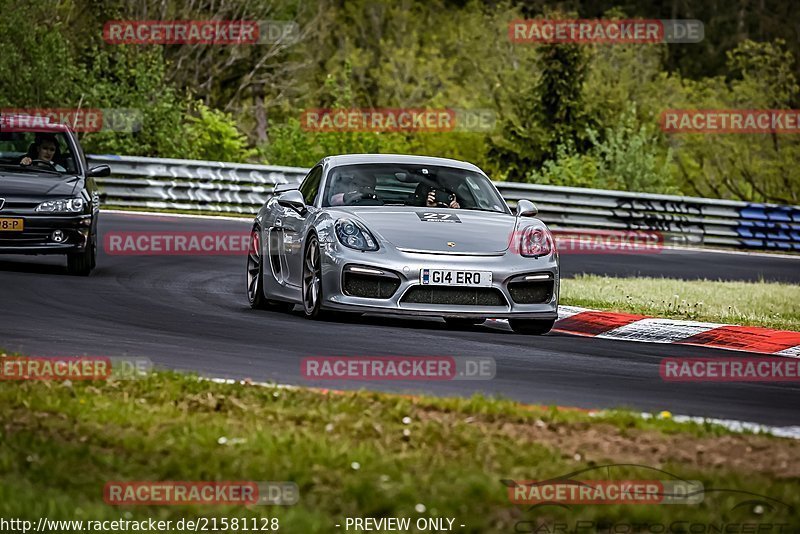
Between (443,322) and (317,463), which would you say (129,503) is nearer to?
(317,463)

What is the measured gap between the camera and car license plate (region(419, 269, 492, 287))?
1164cm

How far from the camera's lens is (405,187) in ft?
43.2

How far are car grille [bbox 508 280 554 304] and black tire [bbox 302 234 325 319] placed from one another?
147 centimetres

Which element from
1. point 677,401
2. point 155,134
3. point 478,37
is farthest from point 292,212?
point 478,37

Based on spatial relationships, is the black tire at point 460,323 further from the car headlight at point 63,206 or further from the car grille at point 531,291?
the car headlight at point 63,206

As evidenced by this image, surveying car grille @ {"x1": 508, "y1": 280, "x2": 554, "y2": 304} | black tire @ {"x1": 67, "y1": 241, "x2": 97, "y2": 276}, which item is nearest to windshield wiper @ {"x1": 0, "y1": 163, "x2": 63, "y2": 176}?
black tire @ {"x1": 67, "y1": 241, "x2": 97, "y2": 276}

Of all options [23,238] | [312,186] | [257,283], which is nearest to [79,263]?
[23,238]

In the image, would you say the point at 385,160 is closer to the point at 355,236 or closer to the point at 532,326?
the point at 355,236

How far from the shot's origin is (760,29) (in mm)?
77688

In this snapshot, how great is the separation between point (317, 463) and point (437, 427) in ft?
3.00

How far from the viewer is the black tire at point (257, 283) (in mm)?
13609

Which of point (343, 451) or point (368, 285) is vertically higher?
point (343, 451)

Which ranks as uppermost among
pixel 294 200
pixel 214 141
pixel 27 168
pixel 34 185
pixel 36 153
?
pixel 294 200

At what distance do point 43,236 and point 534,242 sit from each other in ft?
18.3
